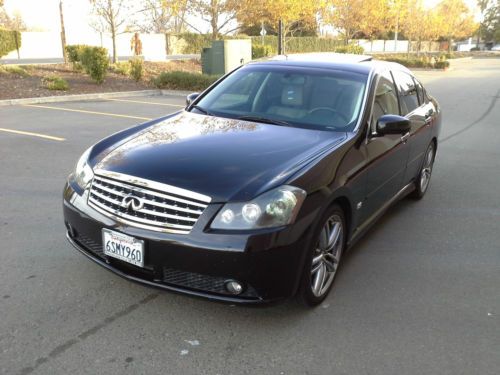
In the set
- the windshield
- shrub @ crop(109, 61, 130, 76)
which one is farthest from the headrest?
shrub @ crop(109, 61, 130, 76)

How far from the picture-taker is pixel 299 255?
294cm

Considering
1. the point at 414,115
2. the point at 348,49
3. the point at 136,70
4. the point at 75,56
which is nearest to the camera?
the point at 414,115

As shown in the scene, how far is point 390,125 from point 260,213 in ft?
5.31

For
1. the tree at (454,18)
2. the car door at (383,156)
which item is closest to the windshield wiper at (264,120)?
the car door at (383,156)

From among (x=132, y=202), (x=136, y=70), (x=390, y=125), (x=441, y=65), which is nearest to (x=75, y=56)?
(x=136, y=70)

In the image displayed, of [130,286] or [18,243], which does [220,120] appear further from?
[18,243]

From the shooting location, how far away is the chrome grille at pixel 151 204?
9.35 ft

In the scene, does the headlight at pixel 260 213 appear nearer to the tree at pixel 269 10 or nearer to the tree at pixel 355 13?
the tree at pixel 269 10

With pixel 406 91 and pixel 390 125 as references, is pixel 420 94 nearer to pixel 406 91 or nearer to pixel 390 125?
pixel 406 91

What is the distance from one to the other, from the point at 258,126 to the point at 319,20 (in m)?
33.1

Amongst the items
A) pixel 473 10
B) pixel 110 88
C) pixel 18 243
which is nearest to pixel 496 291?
pixel 18 243

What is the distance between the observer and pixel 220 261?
2773mm

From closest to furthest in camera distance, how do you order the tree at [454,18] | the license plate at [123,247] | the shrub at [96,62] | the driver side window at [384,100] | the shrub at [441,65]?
the license plate at [123,247], the driver side window at [384,100], the shrub at [96,62], the shrub at [441,65], the tree at [454,18]

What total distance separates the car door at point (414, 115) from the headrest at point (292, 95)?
118 centimetres
